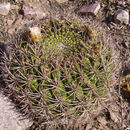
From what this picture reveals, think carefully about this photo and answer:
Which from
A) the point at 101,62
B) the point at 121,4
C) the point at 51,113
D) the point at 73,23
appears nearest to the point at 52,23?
the point at 73,23

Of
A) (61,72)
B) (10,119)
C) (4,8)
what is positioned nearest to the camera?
(61,72)

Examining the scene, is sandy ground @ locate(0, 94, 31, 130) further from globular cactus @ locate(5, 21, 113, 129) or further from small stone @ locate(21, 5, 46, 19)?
small stone @ locate(21, 5, 46, 19)

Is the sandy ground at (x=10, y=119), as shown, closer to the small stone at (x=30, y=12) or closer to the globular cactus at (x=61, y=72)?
the globular cactus at (x=61, y=72)

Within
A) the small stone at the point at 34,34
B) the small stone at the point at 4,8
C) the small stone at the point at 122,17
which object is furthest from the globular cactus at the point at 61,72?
the small stone at the point at 4,8

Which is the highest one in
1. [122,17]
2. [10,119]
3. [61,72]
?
[122,17]

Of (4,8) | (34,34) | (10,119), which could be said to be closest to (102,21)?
(4,8)

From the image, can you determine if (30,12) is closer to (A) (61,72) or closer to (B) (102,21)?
(B) (102,21)

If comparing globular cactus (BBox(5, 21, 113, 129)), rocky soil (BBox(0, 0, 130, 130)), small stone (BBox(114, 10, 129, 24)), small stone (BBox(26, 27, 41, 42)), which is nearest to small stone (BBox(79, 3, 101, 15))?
rocky soil (BBox(0, 0, 130, 130))
